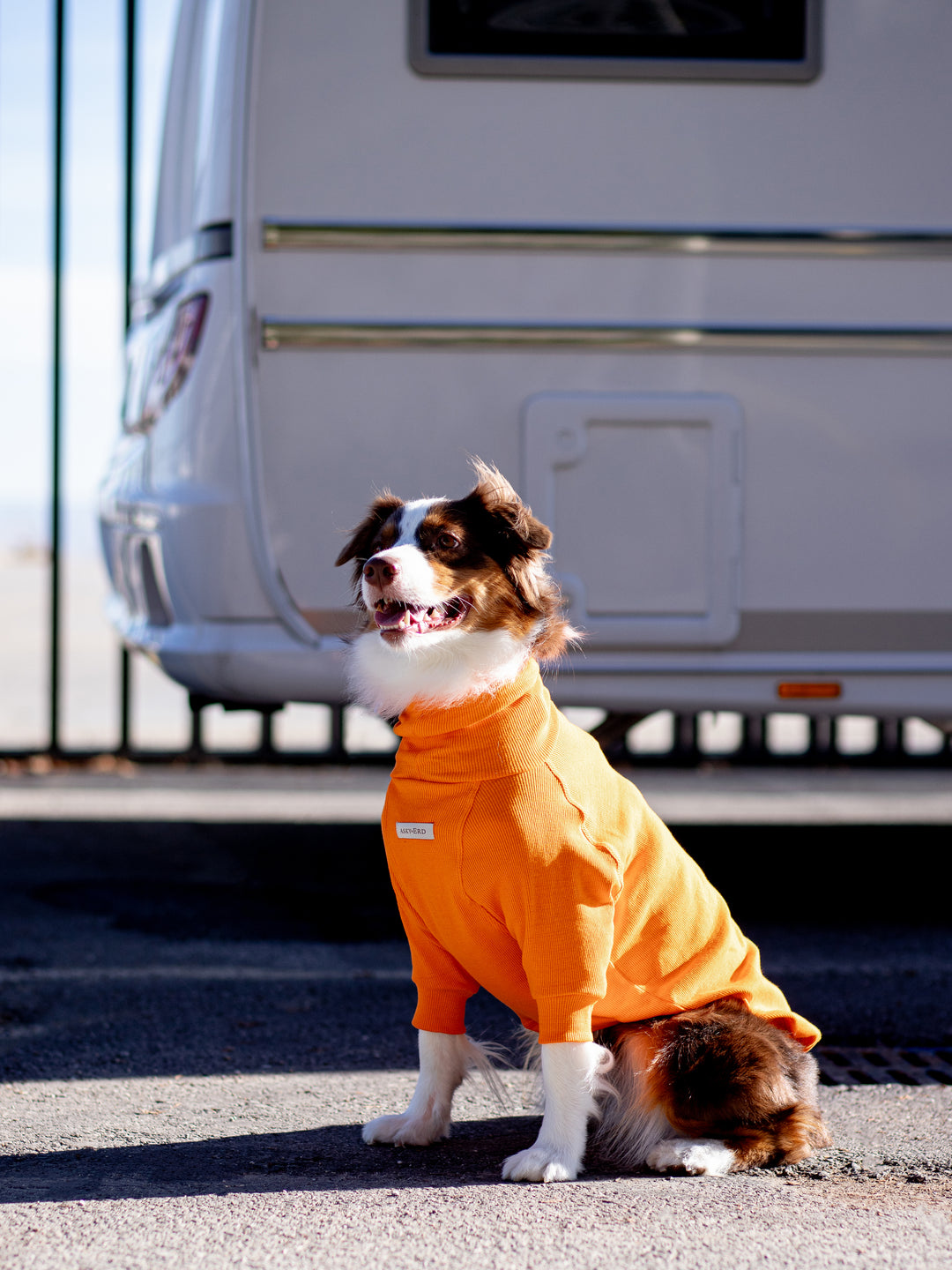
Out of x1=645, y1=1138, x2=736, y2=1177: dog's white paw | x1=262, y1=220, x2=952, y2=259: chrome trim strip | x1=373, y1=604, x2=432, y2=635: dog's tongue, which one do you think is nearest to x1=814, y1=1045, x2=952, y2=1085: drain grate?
x1=645, y1=1138, x2=736, y2=1177: dog's white paw

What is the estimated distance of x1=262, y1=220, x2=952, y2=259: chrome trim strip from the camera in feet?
12.7

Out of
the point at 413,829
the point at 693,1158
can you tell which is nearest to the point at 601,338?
the point at 413,829

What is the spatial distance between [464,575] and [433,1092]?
1.01 metres

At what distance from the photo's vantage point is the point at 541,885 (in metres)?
2.22

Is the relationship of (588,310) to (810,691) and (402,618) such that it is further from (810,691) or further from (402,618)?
(402,618)

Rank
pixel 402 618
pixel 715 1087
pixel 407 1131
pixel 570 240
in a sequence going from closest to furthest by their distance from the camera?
pixel 715 1087
pixel 402 618
pixel 407 1131
pixel 570 240

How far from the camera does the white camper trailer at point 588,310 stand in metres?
3.86

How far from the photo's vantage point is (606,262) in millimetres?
3900

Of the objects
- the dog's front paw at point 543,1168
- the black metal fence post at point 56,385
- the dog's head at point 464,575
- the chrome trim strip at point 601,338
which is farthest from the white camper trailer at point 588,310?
the black metal fence post at point 56,385

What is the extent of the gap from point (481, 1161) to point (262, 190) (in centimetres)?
280

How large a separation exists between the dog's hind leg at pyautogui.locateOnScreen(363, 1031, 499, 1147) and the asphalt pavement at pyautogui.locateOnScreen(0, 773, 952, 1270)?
0.04 m

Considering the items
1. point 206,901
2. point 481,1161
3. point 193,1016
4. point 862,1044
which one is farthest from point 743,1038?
point 206,901

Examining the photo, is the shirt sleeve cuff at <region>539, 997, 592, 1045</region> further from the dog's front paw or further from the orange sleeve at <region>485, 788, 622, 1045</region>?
the dog's front paw

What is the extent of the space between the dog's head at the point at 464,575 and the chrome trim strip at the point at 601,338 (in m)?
1.41
